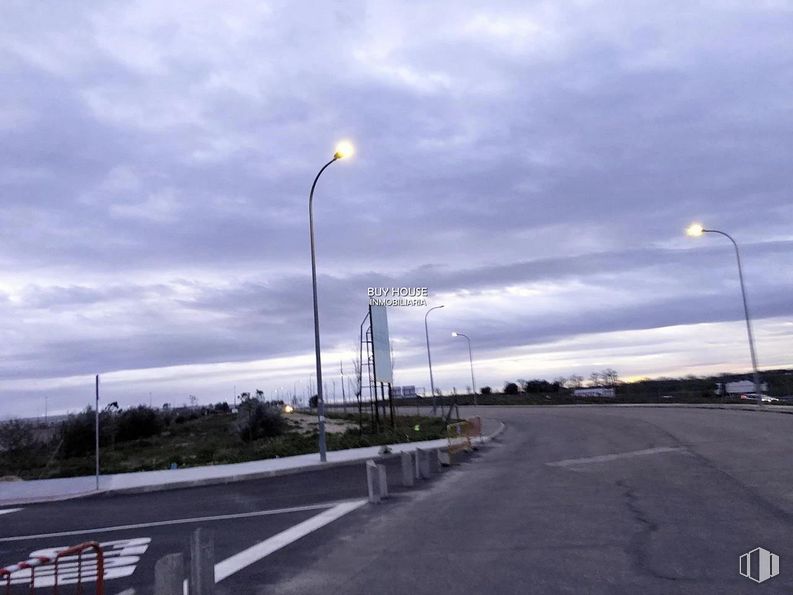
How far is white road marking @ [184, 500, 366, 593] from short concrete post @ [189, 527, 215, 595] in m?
1.28

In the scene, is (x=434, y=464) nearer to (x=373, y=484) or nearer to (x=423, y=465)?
(x=423, y=465)

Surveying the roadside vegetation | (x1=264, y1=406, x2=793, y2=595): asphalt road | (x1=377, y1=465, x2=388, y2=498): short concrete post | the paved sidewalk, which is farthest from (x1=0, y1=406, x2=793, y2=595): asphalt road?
the roadside vegetation

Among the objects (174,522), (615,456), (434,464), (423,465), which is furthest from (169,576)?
(615,456)

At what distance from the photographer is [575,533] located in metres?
9.44

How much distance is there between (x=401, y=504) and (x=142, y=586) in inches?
215

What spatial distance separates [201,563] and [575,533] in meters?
5.00

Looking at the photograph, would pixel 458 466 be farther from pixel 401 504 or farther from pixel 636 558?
pixel 636 558

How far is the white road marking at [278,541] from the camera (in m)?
8.76

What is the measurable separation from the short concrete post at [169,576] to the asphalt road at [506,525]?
6.67ft

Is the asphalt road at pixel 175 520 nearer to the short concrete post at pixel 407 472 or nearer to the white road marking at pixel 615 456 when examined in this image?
the short concrete post at pixel 407 472

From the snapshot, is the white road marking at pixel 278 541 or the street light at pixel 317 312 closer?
the white road marking at pixel 278 541

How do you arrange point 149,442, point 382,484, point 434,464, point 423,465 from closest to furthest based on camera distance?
point 382,484 < point 423,465 < point 434,464 < point 149,442

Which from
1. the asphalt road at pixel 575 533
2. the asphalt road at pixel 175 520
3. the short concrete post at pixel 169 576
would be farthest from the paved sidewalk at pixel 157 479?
the short concrete post at pixel 169 576

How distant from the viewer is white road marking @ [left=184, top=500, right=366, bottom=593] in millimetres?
8764
